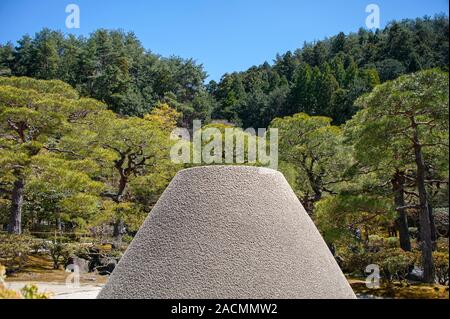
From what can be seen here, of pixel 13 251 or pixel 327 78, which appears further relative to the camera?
pixel 327 78

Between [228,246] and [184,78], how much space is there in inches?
1067

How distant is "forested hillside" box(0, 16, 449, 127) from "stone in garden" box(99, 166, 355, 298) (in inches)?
440

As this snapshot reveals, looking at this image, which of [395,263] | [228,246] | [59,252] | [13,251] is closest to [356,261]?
[395,263]

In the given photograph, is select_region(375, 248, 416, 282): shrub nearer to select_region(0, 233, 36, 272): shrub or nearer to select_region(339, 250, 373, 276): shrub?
select_region(339, 250, 373, 276): shrub

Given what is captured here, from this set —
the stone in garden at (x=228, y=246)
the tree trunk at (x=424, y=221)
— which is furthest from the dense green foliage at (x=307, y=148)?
the stone in garden at (x=228, y=246)

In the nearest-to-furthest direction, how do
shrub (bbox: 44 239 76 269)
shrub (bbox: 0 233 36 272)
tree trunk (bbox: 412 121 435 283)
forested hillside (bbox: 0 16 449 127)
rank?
tree trunk (bbox: 412 121 435 283), shrub (bbox: 0 233 36 272), shrub (bbox: 44 239 76 269), forested hillside (bbox: 0 16 449 127)

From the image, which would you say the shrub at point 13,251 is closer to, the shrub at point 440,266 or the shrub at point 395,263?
the shrub at point 395,263

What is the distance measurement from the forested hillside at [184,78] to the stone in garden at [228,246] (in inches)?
440

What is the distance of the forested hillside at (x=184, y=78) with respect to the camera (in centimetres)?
2205

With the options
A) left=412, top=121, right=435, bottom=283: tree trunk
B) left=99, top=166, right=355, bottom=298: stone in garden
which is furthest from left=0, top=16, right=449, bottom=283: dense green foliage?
left=99, top=166, right=355, bottom=298: stone in garden

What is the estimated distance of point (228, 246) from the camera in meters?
3.98

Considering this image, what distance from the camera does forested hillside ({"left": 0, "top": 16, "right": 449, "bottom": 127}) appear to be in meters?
22.0

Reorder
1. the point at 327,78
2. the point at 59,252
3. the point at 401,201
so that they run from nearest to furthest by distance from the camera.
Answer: the point at 401,201
the point at 59,252
the point at 327,78

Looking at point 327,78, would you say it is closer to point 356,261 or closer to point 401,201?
point 401,201
